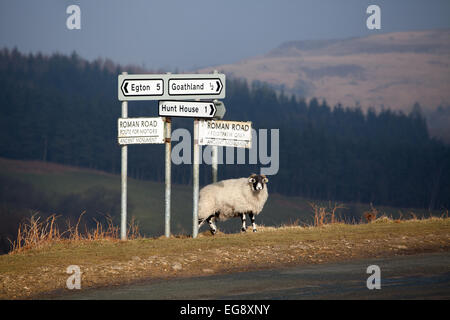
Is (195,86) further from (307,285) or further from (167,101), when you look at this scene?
(307,285)

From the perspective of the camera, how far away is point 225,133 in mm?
19609

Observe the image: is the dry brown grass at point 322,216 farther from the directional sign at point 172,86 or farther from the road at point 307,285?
the road at point 307,285

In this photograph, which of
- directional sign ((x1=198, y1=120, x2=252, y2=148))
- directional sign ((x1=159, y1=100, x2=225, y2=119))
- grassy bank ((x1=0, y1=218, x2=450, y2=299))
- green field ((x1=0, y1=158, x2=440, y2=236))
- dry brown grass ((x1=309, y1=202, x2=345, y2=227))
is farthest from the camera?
green field ((x1=0, y1=158, x2=440, y2=236))

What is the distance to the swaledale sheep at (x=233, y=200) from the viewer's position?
65.6 ft

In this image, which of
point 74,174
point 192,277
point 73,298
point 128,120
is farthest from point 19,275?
point 74,174

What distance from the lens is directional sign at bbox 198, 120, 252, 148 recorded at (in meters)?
19.4

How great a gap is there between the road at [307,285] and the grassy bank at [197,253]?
0.85 meters

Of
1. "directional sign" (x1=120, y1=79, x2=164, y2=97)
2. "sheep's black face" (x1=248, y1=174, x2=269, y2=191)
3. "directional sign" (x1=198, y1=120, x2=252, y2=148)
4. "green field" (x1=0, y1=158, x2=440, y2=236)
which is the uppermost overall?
"directional sign" (x1=120, y1=79, x2=164, y2=97)

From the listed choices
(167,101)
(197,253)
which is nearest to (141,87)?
(167,101)

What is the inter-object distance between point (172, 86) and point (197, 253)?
5319mm

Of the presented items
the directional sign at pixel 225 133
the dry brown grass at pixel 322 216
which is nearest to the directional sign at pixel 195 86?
the directional sign at pixel 225 133

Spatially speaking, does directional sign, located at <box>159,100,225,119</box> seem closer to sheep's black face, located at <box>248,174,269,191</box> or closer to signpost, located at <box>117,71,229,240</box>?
signpost, located at <box>117,71,229,240</box>

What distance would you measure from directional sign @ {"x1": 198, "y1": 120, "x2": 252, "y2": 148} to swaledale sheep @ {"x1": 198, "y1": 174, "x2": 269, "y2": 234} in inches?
42.1

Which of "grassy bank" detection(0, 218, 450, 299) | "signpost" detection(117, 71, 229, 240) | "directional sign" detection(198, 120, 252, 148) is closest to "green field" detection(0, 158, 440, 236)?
"directional sign" detection(198, 120, 252, 148)
